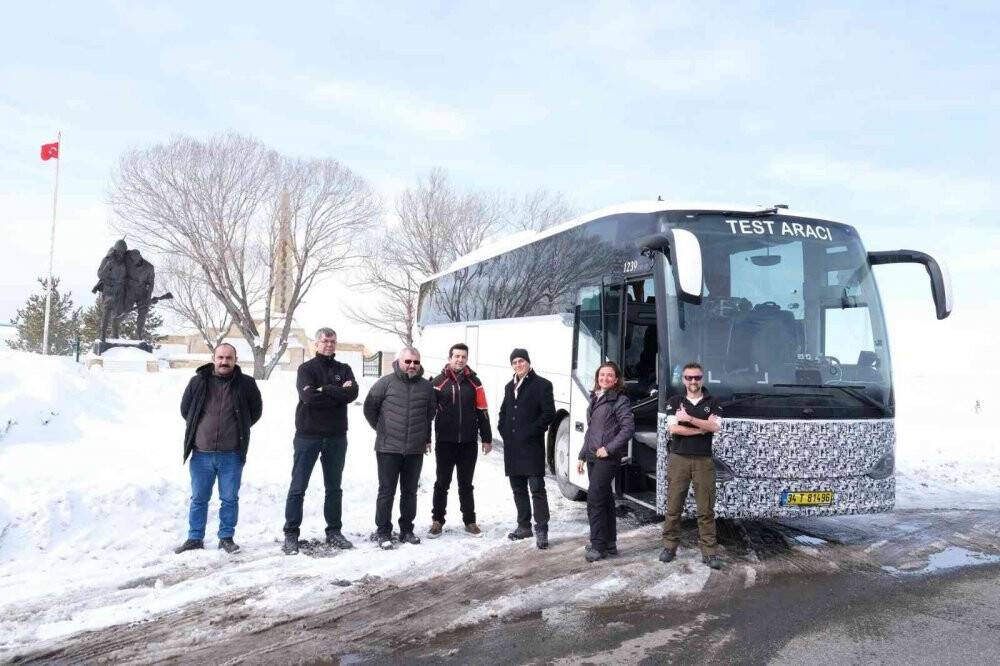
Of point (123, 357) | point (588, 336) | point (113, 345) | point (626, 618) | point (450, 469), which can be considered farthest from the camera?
point (113, 345)

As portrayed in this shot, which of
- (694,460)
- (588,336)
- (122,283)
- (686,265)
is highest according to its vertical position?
(122,283)

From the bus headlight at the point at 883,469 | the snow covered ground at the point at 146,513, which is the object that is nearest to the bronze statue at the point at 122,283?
the snow covered ground at the point at 146,513

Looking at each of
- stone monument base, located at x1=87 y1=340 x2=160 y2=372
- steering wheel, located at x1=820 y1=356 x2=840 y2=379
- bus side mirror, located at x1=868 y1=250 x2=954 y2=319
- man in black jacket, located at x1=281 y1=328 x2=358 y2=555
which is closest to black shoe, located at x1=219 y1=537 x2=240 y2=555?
man in black jacket, located at x1=281 y1=328 x2=358 y2=555

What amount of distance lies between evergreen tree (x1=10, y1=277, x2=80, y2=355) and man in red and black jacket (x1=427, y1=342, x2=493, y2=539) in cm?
3439

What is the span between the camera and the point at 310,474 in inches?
275

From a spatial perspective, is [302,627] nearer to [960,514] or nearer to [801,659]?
[801,659]

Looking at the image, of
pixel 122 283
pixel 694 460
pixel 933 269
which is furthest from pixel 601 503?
pixel 122 283

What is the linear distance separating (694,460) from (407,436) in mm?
2612

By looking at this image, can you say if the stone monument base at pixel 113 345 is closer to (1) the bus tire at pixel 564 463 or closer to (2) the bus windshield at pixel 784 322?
(1) the bus tire at pixel 564 463

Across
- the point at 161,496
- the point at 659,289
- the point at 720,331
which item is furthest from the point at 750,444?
the point at 161,496

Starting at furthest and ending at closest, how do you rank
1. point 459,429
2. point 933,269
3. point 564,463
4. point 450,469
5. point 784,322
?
1. point 564,463
2. point 933,269
3. point 450,469
4. point 459,429
5. point 784,322

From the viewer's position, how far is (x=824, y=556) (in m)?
7.11

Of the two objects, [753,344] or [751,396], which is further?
[753,344]

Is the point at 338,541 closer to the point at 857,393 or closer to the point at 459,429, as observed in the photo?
the point at 459,429
